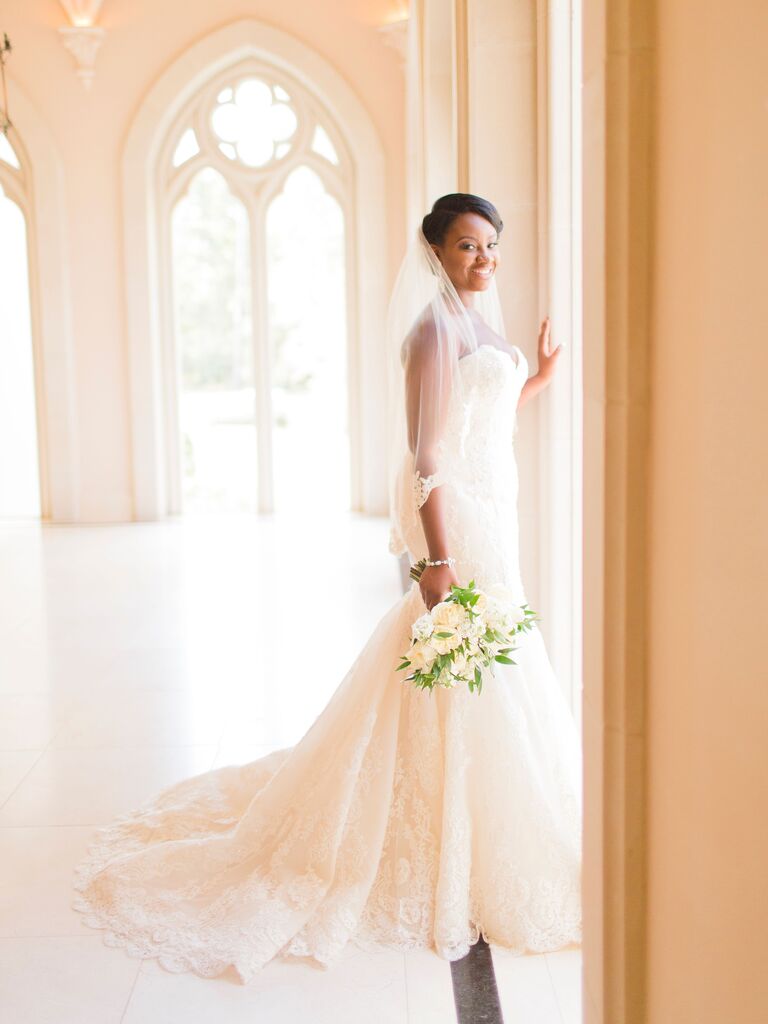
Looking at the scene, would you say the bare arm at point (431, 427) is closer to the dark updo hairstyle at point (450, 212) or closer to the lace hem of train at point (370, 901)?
the dark updo hairstyle at point (450, 212)

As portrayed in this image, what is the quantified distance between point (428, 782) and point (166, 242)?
28.1ft

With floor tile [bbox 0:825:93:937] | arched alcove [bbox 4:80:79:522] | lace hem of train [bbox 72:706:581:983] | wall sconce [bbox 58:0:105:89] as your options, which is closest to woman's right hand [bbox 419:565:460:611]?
lace hem of train [bbox 72:706:581:983]

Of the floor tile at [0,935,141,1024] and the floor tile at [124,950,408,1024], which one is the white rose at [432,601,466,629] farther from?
the floor tile at [0,935,141,1024]

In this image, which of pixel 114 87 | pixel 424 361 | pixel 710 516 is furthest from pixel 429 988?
pixel 114 87

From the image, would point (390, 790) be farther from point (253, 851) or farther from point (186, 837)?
point (186, 837)

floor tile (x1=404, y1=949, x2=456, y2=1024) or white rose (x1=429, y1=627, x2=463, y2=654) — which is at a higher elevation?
white rose (x1=429, y1=627, x2=463, y2=654)

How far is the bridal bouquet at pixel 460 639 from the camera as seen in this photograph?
2.77 metres

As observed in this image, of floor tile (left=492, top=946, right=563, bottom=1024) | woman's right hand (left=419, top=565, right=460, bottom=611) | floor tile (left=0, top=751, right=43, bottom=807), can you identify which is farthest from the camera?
floor tile (left=0, top=751, right=43, bottom=807)

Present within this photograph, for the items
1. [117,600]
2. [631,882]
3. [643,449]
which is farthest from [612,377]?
[117,600]

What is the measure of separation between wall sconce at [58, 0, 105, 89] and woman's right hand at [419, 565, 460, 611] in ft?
28.4

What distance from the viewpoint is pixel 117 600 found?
738cm

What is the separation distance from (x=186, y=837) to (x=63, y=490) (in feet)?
25.3

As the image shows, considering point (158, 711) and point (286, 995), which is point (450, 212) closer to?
point (286, 995)

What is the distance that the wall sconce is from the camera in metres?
9.90
